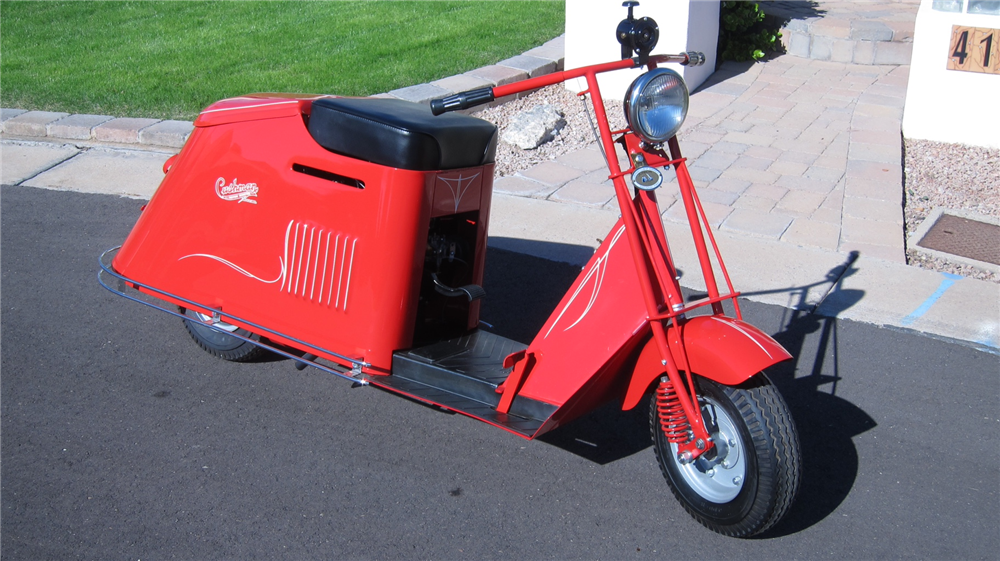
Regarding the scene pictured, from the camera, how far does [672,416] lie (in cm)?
268

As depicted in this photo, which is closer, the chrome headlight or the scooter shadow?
the chrome headlight

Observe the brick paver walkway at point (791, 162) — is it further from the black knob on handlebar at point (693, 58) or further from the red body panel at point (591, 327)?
the red body panel at point (591, 327)

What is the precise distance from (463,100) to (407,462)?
4.60 feet

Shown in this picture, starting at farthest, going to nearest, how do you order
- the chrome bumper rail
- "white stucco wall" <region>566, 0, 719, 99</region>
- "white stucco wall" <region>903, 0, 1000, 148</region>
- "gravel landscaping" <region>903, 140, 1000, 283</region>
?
1. "white stucco wall" <region>566, 0, 719, 99</region>
2. "white stucco wall" <region>903, 0, 1000, 148</region>
3. "gravel landscaping" <region>903, 140, 1000, 283</region>
4. the chrome bumper rail

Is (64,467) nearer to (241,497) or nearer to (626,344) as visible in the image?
(241,497)

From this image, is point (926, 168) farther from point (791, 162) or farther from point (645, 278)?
point (645, 278)

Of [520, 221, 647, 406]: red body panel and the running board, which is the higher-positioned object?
[520, 221, 647, 406]: red body panel

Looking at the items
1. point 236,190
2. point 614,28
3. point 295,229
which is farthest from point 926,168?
point 236,190

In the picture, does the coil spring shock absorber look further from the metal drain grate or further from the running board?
the metal drain grate

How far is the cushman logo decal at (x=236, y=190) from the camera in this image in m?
3.27

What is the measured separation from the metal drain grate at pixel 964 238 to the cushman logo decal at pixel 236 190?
12.9 ft

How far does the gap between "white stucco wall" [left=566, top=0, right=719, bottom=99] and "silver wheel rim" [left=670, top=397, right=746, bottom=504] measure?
15.9 feet

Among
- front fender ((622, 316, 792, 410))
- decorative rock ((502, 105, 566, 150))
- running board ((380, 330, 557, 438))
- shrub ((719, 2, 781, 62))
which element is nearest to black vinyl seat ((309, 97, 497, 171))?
running board ((380, 330, 557, 438))

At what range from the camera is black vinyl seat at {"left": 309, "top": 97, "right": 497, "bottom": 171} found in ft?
9.59
